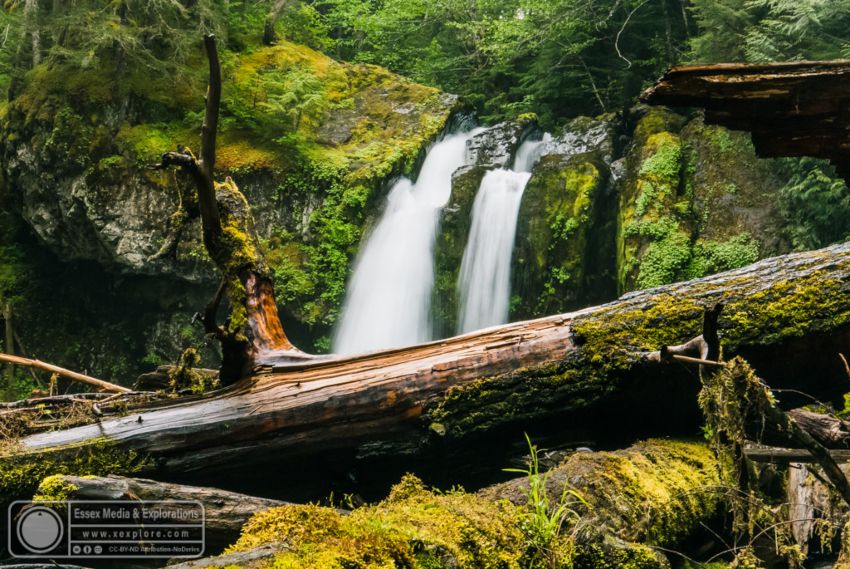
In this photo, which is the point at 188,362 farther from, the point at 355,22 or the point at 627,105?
the point at 355,22

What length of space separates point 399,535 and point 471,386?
2074 millimetres

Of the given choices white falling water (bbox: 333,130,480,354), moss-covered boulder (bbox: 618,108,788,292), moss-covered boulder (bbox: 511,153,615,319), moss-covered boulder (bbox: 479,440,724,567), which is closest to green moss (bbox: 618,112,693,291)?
moss-covered boulder (bbox: 618,108,788,292)

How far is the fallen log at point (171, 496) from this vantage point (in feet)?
10.4

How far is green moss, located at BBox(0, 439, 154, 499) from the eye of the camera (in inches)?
165

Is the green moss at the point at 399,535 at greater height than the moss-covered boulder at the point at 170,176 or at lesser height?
lesser

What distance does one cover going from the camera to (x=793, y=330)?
14.0ft

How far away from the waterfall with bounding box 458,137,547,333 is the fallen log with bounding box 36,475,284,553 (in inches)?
341

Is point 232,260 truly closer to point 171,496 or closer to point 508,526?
point 171,496

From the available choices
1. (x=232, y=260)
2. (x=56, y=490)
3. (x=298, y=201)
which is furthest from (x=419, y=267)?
(x=56, y=490)

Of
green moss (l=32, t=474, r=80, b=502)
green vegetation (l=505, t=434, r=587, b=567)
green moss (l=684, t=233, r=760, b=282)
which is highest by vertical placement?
green moss (l=684, t=233, r=760, b=282)

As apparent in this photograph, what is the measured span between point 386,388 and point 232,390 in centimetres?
114

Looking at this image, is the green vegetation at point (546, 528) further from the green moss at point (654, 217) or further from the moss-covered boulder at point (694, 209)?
the moss-covered boulder at point (694, 209)

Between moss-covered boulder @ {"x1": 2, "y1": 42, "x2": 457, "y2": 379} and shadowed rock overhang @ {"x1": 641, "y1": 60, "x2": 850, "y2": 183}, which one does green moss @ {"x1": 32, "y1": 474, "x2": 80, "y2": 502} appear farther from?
moss-covered boulder @ {"x1": 2, "y1": 42, "x2": 457, "y2": 379}

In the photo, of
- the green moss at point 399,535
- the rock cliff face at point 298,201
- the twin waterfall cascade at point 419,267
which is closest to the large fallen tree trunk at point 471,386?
the green moss at point 399,535
